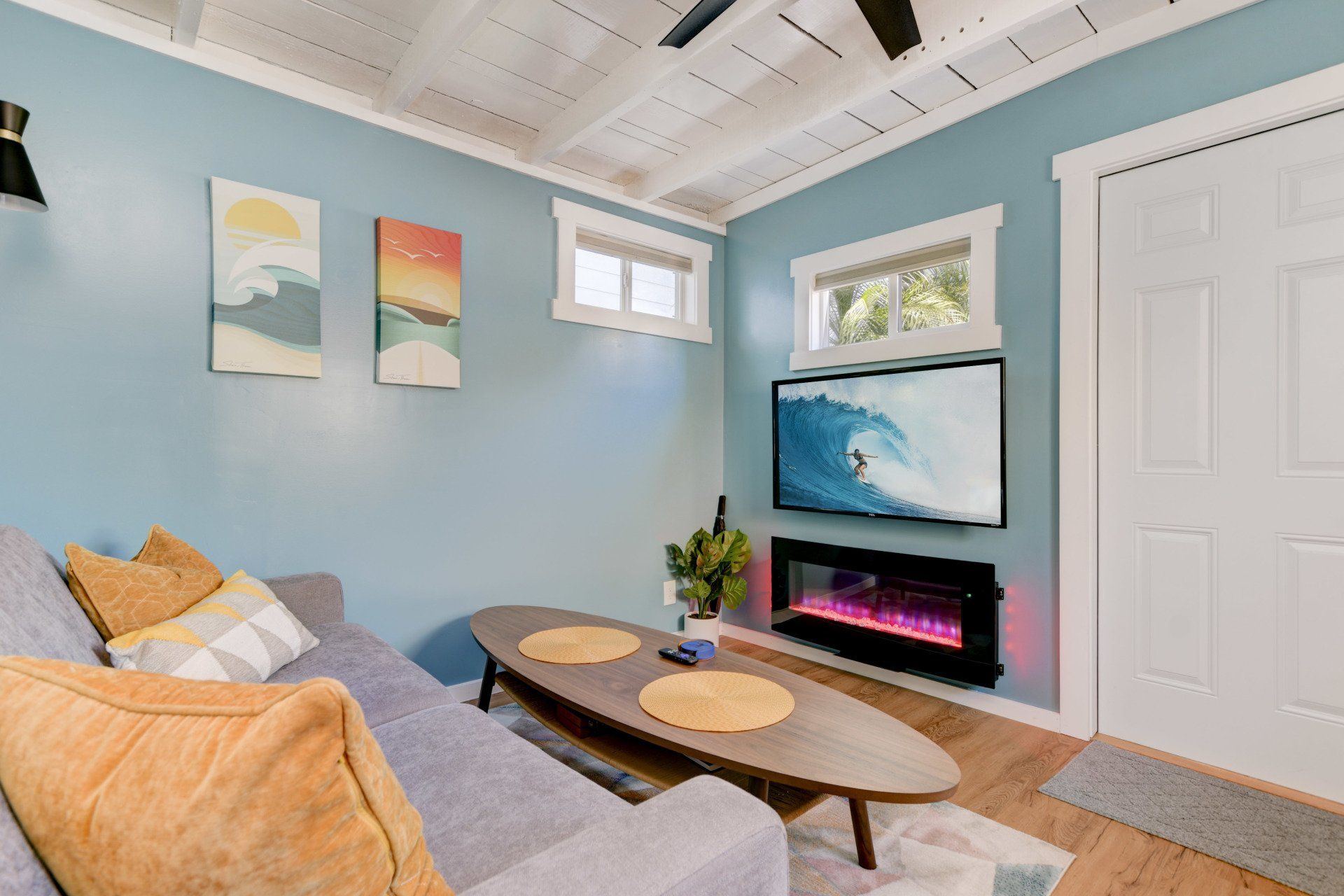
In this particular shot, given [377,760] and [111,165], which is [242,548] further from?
[377,760]

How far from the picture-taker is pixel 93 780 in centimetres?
56

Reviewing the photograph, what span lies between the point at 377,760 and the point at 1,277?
2.31 metres

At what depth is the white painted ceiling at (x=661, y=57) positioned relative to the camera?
2.11 m

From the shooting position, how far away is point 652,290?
12.2 ft

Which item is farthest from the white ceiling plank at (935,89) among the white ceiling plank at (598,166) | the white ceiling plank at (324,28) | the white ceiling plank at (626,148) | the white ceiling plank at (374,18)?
the white ceiling plank at (324,28)

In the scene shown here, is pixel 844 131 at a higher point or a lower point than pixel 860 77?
higher

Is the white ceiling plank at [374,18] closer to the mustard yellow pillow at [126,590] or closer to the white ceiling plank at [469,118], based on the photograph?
the white ceiling plank at [469,118]

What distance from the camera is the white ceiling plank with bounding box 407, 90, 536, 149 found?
8.74ft

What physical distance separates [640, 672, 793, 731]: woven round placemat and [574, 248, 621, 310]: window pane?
2138mm

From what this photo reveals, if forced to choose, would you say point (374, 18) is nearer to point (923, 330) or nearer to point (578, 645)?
point (578, 645)

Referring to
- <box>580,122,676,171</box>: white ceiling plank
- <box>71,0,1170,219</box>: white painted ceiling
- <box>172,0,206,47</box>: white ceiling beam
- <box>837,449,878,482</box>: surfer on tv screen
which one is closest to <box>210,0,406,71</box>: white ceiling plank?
<box>71,0,1170,219</box>: white painted ceiling

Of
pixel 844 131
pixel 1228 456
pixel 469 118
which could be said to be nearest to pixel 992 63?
pixel 844 131

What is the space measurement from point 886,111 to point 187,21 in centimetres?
271

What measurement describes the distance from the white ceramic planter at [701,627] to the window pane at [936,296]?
1.92 meters
